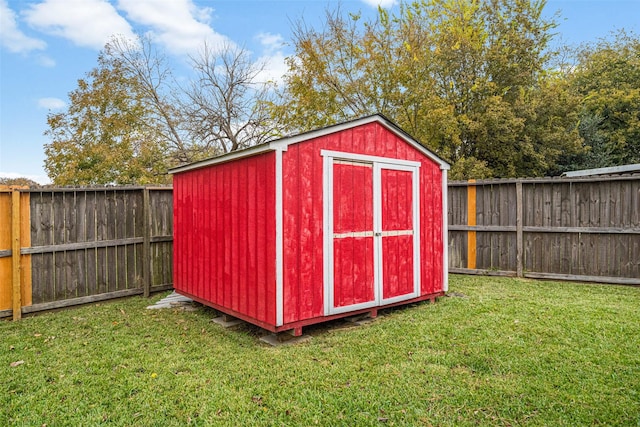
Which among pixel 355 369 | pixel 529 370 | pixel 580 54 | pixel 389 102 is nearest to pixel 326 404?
pixel 355 369

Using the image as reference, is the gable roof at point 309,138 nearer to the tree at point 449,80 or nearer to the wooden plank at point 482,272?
the wooden plank at point 482,272

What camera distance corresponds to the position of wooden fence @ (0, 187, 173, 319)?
4676 millimetres

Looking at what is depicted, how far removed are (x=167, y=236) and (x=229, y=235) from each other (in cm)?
213

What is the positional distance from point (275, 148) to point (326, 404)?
2344 mm

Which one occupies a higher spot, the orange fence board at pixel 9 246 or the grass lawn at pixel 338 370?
the orange fence board at pixel 9 246

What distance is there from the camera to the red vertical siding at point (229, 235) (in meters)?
3.92

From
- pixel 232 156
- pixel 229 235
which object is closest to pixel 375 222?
pixel 229 235

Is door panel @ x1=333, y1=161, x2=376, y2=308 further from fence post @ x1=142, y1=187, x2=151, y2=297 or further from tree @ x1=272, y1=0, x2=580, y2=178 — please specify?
tree @ x1=272, y1=0, x2=580, y2=178

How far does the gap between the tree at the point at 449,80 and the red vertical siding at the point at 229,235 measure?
1083 cm

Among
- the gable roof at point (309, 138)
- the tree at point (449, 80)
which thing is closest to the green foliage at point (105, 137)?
the tree at point (449, 80)

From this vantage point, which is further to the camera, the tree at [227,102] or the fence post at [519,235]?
the tree at [227,102]

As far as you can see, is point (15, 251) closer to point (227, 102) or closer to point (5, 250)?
point (5, 250)

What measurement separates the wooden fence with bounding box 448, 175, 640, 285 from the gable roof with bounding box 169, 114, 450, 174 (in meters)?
2.11

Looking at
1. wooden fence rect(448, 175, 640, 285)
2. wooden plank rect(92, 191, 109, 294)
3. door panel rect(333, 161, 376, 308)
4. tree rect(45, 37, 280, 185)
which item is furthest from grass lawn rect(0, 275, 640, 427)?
tree rect(45, 37, 280, 185)
